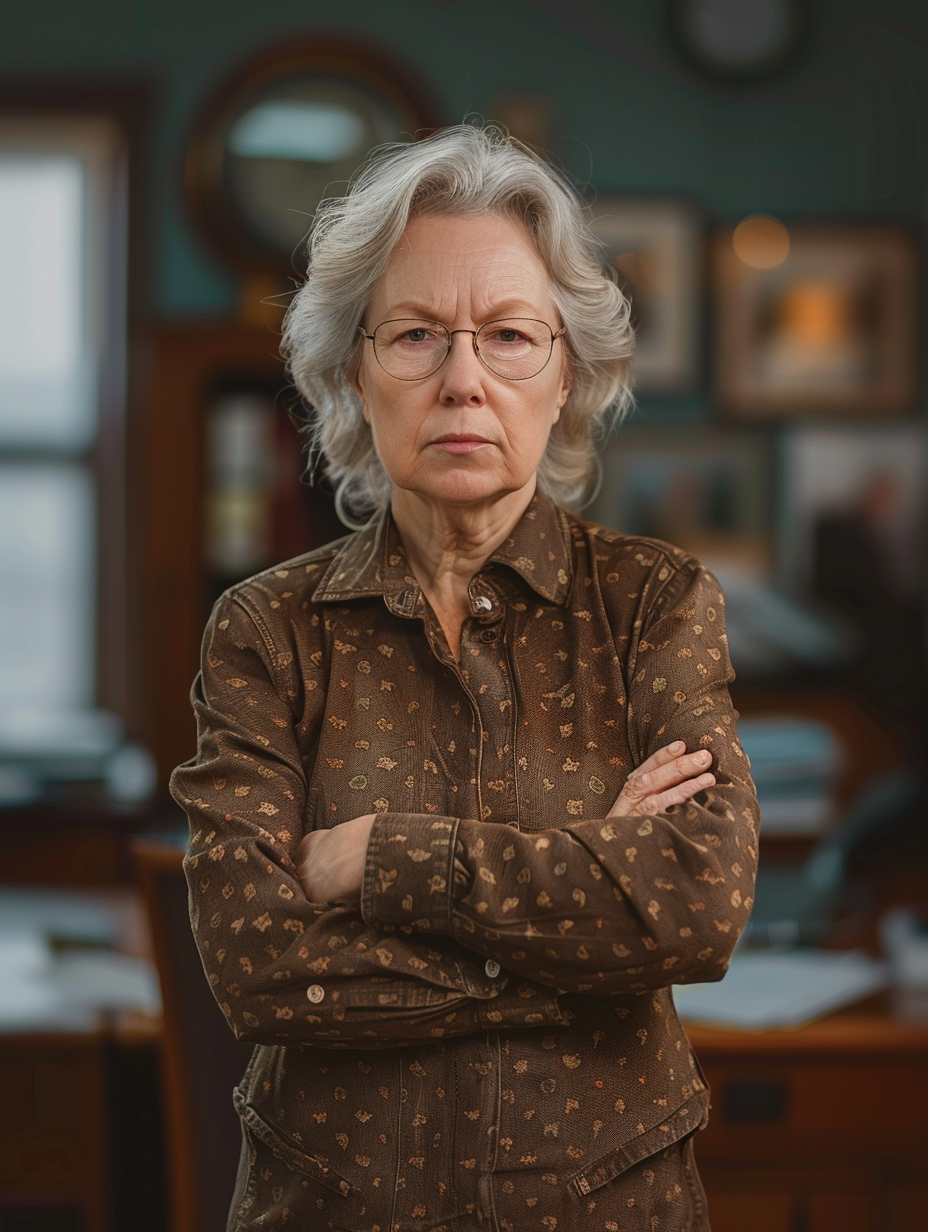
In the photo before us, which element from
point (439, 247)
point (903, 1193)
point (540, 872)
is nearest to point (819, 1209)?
point (903, 1193)

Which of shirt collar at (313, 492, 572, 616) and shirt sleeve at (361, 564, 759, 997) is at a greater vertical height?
shirt collar at (313, 492, 572, 616)

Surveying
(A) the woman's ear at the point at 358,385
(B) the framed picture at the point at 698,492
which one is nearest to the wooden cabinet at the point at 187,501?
(B) the framed picture at the point at 698,492

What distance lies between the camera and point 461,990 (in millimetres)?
1242

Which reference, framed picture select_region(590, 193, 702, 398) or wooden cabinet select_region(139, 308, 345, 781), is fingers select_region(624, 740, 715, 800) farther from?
framed picture select_region(590, 193, 702, 398)

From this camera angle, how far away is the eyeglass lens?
1347 mm

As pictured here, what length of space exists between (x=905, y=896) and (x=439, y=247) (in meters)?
1.85

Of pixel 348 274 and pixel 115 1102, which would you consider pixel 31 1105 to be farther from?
pixel 348 274

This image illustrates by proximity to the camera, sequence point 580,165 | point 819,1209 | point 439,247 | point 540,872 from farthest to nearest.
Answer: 1. point 580,165
2. point 819,1209
3. point 439,247
4. point 540,872

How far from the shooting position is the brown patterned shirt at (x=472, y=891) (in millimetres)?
1229

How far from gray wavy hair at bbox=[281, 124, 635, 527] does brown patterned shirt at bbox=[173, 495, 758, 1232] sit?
19 centimetres

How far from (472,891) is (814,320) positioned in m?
2.78

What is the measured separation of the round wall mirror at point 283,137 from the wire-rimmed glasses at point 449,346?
2086 mm

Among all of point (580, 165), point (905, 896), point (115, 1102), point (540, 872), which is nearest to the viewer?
point (540, 872)

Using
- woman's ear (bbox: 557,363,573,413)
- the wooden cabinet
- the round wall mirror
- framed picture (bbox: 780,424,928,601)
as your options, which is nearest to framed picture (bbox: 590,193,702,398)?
framed picture (bbox: 780,424,928,601)
